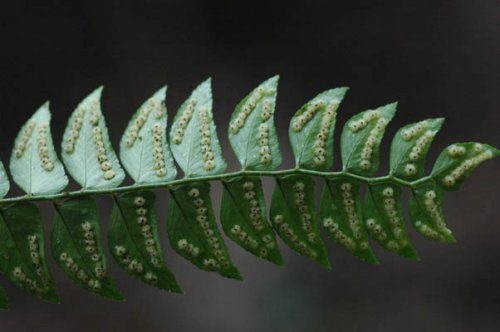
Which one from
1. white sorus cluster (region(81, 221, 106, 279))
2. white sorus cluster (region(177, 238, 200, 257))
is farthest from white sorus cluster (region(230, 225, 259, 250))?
white sorus cluster (region(81, 221, 106, 279))

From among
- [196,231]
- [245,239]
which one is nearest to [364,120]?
[245,239]

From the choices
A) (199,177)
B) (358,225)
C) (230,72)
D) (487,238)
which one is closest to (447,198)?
(487,238)

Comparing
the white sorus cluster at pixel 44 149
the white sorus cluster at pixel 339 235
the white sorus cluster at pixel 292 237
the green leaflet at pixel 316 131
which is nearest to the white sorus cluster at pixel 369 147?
the green leaflet at pixel 316 131

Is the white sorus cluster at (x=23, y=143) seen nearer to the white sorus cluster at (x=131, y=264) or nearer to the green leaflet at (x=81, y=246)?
the green leaflet at (x=81, y=246)

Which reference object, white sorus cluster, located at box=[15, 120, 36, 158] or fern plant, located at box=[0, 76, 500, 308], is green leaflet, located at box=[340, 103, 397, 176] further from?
white sorus cluster, located at box=[15, 120, 36, 158]

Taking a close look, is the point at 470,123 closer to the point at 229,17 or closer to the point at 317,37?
the point at 317,37

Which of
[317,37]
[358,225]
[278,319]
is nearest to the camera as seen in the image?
[358,225]
